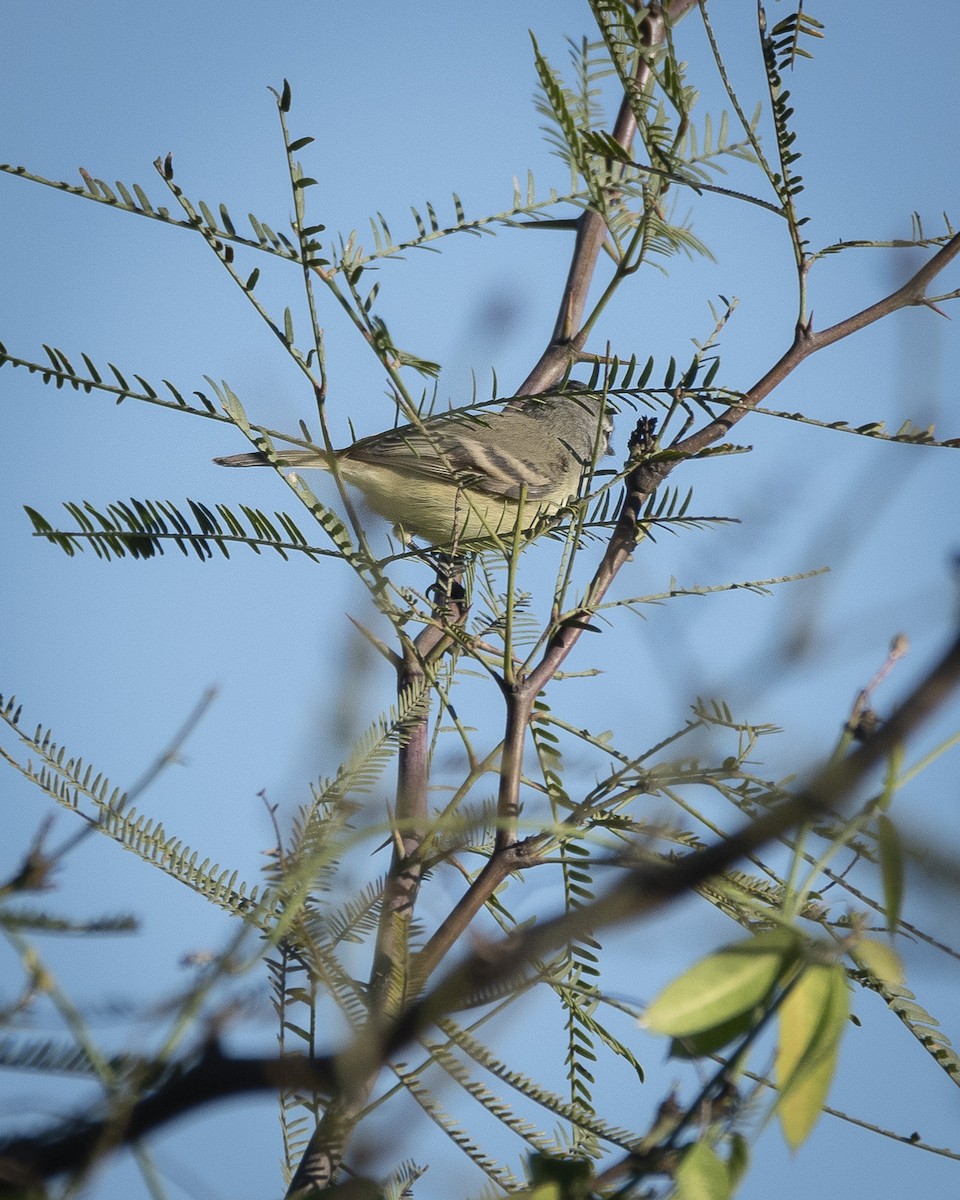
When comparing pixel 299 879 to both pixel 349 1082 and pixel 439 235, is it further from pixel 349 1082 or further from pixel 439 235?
pixel 439 235

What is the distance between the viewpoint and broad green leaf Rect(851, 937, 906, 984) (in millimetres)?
460

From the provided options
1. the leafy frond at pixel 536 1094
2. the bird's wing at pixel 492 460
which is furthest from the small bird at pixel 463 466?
the leafy frond at pixel 536 1094

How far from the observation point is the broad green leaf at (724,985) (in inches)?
17.0

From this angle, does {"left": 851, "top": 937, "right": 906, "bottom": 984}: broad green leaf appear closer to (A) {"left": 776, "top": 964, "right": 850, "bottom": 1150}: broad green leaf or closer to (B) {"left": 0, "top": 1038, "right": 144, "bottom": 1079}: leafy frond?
(A) {"left": 776, "top": 964, "right": 850, "bottom": 1150}: broad green leaf

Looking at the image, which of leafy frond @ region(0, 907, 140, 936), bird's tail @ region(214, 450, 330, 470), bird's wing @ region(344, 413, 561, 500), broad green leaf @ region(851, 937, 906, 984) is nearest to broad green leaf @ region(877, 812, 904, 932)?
broad green leaf @ region(851, 937, 906, 984)

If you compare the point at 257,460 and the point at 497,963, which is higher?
the point at 257,460

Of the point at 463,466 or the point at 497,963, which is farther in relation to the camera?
the point at 463,466

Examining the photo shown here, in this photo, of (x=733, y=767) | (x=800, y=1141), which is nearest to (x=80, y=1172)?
(x=800, y=1141)

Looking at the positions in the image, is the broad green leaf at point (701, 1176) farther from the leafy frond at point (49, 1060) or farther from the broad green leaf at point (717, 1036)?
the leafy frond at point (49, 1060)

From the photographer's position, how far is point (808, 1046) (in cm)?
43

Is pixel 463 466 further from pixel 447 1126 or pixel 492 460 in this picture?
pixel 447 1126

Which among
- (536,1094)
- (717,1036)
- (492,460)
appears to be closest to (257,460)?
(492,460)

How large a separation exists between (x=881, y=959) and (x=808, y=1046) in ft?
0.18

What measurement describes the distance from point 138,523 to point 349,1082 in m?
0.74
